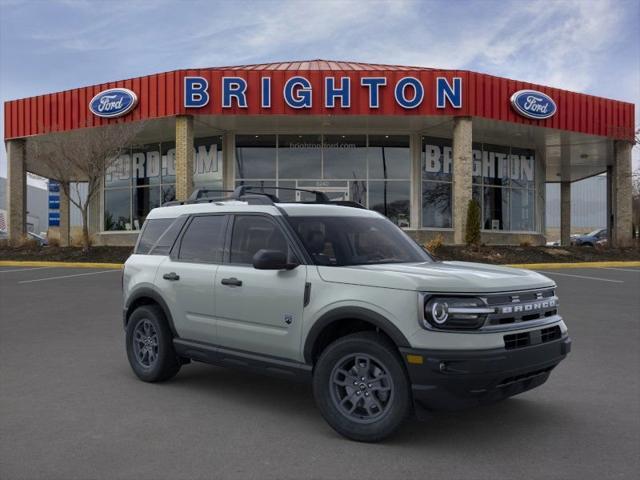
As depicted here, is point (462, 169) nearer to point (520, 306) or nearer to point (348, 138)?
point (348, 138)

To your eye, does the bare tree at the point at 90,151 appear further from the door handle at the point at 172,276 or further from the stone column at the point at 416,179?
the door handle at the point at 172,276

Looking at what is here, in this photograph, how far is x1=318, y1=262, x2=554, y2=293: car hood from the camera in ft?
13.5

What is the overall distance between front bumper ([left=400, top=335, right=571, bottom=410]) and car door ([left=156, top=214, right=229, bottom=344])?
7.05 ft

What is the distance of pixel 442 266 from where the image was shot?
491 cm

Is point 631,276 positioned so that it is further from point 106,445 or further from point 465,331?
point 106,445

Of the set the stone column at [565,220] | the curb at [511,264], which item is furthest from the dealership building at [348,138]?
the stone column at [565,220]

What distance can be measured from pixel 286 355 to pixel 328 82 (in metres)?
18.0

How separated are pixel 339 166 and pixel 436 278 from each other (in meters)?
21.4

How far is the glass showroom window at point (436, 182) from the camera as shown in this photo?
25.9 m

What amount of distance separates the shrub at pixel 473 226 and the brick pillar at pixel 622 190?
8.53 meters

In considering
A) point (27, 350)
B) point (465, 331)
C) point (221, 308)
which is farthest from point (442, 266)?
point (27, 350)

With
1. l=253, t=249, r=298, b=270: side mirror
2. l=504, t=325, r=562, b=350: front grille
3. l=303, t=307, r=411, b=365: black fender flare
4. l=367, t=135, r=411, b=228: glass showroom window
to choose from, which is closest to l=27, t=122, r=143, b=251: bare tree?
l=367, t=135, r=411, b=228: glass showroom window

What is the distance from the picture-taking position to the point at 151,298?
6234 mm

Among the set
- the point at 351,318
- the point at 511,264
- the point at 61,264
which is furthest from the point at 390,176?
the point at 351,318
